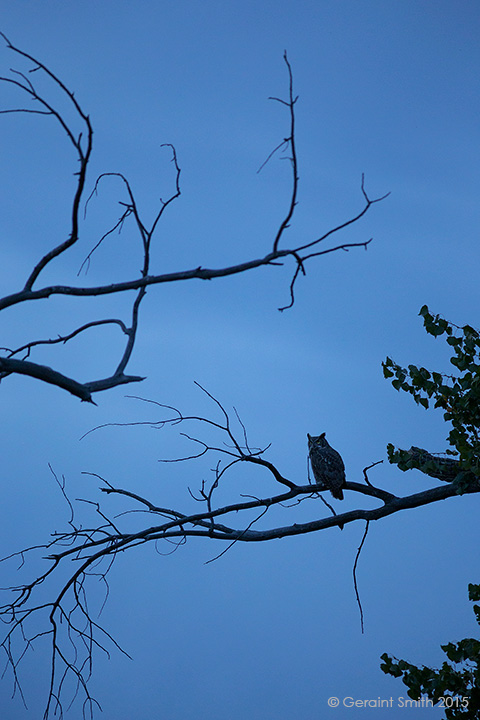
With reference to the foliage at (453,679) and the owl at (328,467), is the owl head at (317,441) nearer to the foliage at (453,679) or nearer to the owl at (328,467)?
the owl at (328,467)

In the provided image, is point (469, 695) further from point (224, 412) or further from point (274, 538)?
point (224, 412)

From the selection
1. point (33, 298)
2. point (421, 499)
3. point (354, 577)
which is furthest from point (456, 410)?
point (33, 298)

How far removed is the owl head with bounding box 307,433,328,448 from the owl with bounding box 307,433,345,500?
0.15 m

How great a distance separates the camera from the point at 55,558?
420cm

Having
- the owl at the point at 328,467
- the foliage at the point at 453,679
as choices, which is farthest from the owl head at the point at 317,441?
the foliage at the point at 453,679

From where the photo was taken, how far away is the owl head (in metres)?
6.38

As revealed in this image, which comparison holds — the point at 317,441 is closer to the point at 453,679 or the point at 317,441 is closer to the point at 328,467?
the point at 328,467

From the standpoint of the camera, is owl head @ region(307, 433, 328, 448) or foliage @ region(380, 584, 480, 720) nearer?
foliage @ region(380, 584, 480, 720)

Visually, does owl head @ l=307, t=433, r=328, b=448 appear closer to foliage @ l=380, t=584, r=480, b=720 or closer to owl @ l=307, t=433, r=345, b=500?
owl @ l=307, t=433, r=345, b=500

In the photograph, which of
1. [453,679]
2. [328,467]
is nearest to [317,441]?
[328,467]

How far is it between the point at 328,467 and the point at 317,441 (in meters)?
1.07

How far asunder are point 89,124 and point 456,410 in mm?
3223

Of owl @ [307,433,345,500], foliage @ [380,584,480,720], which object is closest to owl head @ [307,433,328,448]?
owl @ [307,433,345,500]

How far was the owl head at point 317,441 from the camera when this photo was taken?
6.38 metres
